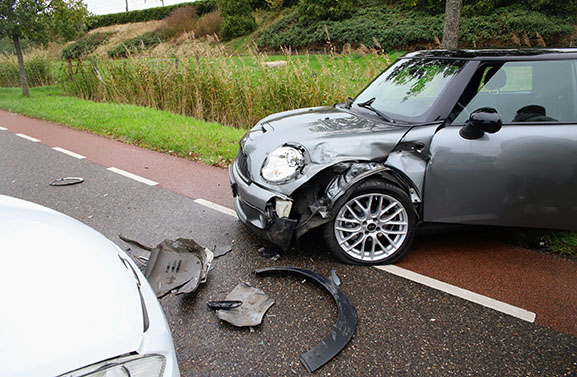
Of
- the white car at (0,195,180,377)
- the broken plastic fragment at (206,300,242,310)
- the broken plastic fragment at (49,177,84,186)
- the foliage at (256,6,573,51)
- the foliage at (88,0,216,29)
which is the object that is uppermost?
the foliage at (88,0,216,29)

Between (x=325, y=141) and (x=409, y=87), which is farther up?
(x=409, y=87)

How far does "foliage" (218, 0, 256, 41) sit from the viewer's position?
3000cm

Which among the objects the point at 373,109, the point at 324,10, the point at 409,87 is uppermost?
the point at 324,10

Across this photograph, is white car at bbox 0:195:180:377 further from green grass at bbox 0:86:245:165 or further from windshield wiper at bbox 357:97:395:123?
green grass at bbox 0:86:245:165

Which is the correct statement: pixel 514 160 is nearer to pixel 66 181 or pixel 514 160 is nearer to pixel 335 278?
pixel 335 278

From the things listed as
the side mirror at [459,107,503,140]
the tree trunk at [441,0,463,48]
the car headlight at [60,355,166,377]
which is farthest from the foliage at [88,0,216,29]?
the car headlight at [60,355,166,377]

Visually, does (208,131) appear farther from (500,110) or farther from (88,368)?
(88,368)

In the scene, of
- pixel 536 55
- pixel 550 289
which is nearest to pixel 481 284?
pixel 550 289

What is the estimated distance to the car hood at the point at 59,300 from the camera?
1308 millimetres

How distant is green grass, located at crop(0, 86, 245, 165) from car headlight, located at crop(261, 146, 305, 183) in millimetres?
3049

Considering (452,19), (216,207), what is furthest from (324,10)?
(216,207)

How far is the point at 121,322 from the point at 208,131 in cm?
645

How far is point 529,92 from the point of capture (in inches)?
134

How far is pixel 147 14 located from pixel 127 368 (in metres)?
44.9
